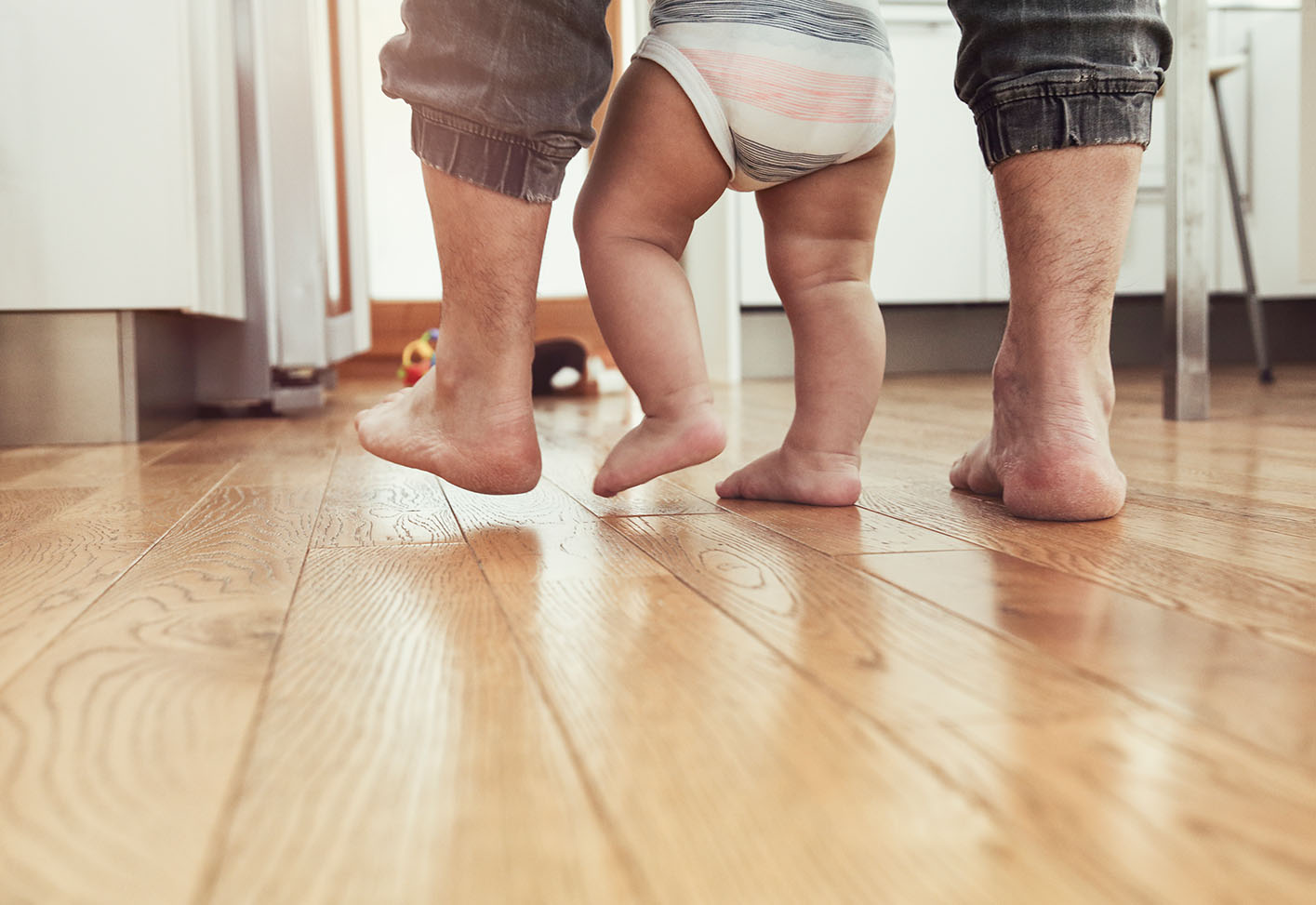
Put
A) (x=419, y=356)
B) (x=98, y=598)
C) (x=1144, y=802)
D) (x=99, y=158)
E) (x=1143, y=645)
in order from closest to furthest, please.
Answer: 1. (x=1144, y=802)
2. (x=1143, y=645)
3. (x=98, y=598)
4. (x=99, y=158)
5. (x=419, y=356)

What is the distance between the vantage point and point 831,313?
3.05 feet

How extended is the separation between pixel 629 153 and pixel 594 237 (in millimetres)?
64

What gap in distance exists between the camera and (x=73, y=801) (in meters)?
0.35

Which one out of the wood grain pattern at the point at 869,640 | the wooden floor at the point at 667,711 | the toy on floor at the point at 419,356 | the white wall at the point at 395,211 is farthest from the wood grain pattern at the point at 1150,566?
the white wall at the point at 395,211

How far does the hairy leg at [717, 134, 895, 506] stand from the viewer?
930 mm

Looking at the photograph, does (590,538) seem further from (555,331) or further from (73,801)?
(555,331)

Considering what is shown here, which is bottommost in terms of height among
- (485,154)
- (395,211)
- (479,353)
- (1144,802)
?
(1144,802)

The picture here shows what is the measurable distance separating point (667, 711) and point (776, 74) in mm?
549

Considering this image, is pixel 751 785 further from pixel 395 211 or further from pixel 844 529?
pixel 395 211

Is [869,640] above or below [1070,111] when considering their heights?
below

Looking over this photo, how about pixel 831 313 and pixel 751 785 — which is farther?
pixel 831 313

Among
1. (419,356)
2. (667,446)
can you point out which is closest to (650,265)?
(667,446)

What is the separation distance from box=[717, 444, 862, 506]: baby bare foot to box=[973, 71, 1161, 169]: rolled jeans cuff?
0.26 m

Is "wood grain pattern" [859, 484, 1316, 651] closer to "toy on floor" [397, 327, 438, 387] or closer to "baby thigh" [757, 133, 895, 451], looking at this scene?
"baby thigh" [757, 133, 895, 451]
